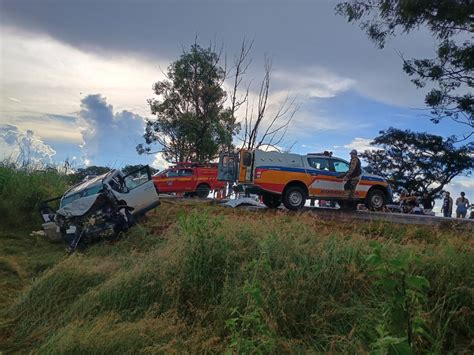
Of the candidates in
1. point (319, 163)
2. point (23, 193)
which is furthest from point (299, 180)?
point (23, 193)

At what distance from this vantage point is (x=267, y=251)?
193 inches

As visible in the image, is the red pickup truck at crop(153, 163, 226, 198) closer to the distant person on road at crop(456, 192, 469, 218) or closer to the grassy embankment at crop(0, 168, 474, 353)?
the distant person on road at crop(456, 192, 469, 218)

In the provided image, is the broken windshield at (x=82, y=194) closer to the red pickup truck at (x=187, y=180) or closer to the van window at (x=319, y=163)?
the van window at (x=319, y=163)

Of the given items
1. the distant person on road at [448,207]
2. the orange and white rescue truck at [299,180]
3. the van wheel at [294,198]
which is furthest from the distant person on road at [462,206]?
the van wheel at [294,198]

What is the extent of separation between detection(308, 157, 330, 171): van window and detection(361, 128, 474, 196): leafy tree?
17676 millimetres

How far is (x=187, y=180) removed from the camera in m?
23.3

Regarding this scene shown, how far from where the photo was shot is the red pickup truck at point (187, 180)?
2334 centimetres

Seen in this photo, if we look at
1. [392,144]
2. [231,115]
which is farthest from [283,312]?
[392,144]

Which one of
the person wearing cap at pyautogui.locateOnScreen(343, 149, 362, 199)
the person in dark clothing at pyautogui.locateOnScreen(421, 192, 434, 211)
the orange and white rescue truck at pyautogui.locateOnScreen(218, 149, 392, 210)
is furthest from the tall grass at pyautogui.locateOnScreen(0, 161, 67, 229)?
the person in dark clothing at pyautogui.locateOnScreen(421, 192, 434, 211)

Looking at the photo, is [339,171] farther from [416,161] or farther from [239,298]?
[416,161]

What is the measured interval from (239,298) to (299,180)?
9.22 m

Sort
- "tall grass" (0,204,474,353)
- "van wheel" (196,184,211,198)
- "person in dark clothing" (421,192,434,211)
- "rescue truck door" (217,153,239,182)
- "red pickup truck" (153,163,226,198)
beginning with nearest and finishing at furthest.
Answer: "tall grass" (0,204,474,353) < "rescue truck door" (217,153,239,182) < "red pickup truck" (153,163,226,198) < "van wheel" (196,184,211,198) < "person in dark clothing" (421,192,434,211)

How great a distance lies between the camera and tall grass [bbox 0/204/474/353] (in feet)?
12.3

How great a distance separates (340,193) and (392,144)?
24.2 meters
